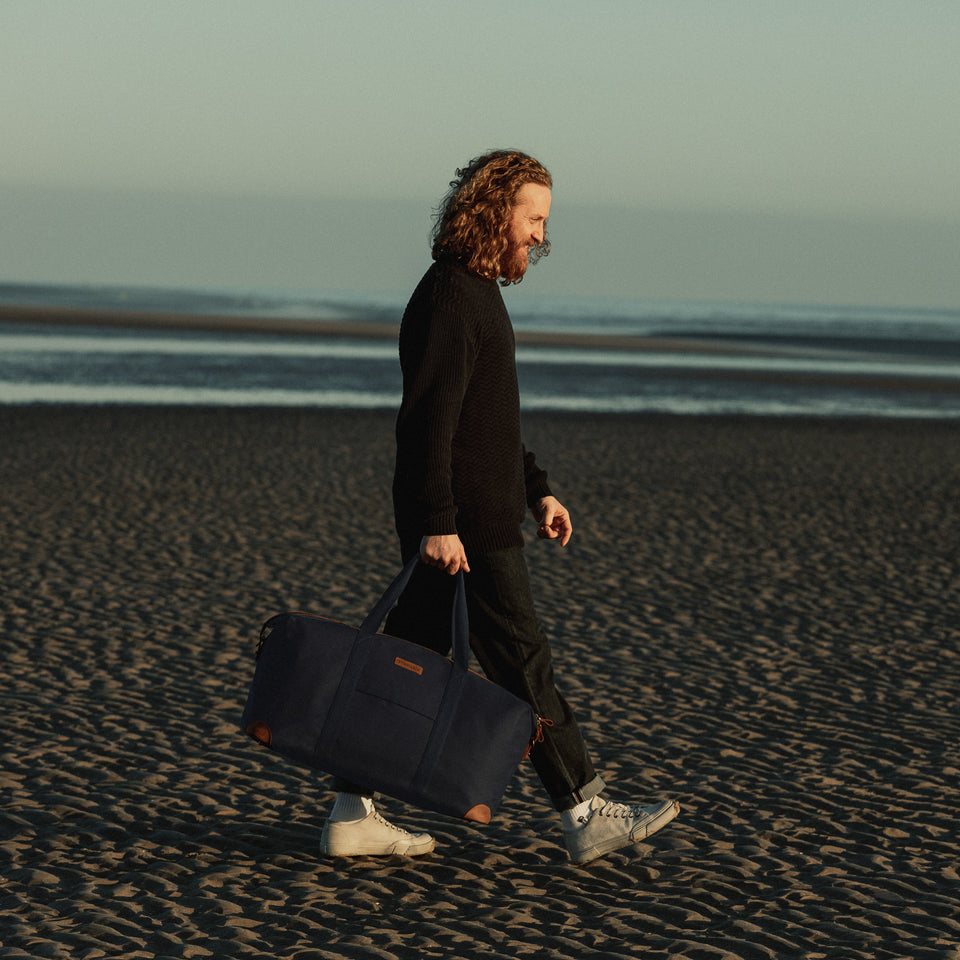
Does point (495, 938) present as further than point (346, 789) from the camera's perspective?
No

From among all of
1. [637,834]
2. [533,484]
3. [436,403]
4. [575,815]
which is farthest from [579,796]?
[436,403]

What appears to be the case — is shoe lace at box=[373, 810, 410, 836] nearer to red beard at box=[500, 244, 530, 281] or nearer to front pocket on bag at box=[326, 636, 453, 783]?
front pocket on bag at box=[326, 636, 453, 783]

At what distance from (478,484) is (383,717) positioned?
2.39 feet

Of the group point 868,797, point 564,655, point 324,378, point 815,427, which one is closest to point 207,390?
point 324,378

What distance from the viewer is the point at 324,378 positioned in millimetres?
28453

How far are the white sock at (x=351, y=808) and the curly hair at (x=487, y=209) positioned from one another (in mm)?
1616

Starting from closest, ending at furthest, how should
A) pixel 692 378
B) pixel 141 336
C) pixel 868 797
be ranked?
pixel 868 797 → pixel 692 378 → pixel 141 336

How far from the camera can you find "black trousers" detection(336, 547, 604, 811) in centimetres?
414

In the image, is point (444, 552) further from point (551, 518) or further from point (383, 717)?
point (551, 518)

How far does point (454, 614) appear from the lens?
4012mm

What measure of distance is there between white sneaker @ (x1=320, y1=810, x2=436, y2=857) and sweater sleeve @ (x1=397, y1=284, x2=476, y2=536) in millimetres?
961

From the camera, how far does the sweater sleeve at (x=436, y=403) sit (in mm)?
3930

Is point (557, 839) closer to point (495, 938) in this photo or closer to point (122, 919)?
point (495, 938)

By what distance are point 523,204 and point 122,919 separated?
7.45 ft
